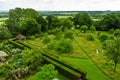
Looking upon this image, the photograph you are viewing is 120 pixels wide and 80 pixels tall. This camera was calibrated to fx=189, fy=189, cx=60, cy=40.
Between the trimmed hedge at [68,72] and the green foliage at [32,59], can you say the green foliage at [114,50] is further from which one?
the green foliage at [32,59]

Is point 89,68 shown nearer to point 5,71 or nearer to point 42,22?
point 5,71

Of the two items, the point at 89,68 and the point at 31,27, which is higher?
the point at 31,27

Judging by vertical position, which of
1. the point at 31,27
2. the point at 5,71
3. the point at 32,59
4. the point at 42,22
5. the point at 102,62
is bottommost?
the point at 102,62

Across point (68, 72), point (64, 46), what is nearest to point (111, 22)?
point (64, 46)

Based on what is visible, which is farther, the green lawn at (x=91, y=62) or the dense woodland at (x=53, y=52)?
the green lawn at (x=91, y=62)

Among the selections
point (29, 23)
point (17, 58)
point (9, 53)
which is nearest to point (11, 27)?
point (29, 23)

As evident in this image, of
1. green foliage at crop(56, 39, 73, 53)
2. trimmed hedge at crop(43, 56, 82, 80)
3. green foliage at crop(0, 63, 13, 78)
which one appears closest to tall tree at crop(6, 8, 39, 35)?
green foliage at crop(56, 39, 73, 53)

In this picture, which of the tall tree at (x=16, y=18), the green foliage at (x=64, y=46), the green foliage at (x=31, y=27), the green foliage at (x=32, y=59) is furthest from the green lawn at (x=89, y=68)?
the tall tree at (x=16, y=18)

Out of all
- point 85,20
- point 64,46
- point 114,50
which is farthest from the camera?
point 85,20

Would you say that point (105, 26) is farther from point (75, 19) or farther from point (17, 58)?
point (17, 58)

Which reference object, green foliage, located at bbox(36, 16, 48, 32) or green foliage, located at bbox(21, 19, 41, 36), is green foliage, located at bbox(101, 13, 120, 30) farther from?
green foliage, located at bbox(21, 19, 41, 36)

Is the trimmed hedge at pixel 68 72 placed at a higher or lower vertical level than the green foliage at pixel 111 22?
lower
